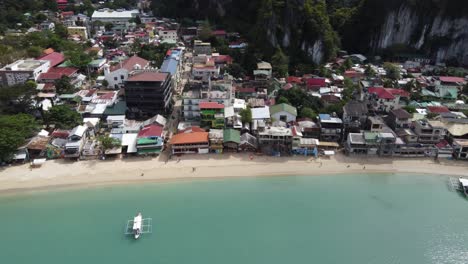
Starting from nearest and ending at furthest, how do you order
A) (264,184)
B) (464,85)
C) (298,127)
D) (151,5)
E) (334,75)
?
(264,184) → (298,127) → (464,85) → (334,75) → (151,5)

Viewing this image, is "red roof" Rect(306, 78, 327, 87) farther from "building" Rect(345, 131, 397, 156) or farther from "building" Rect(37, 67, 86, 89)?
"building" Rect(37, 67, 86, 89)

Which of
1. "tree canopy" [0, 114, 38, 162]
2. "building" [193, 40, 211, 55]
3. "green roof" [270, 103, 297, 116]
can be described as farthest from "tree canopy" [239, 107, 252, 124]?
"building" [193, 40, 211, 55]

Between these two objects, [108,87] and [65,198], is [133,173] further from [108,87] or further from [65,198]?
[108,87]

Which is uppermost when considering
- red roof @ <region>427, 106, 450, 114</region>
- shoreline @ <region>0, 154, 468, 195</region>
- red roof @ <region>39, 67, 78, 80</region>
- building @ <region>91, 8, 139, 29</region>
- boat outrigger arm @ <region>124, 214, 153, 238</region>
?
building @ <region>91, 8, 139, 29</region>

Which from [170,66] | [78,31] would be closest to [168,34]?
[78,31]

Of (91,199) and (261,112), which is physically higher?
(261,112)

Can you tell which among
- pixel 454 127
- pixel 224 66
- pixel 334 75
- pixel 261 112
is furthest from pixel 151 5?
pixel 454 127

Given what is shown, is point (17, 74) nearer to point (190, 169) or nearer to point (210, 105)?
point (210, 105)
